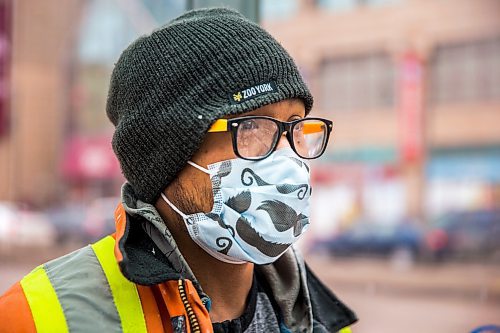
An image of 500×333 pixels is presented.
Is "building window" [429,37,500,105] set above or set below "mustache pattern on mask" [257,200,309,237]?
above

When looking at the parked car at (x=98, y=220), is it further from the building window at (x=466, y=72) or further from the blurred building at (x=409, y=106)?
the building window at (x=466, y=72)

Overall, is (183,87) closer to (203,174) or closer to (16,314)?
(203,174)

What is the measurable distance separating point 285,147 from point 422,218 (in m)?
19.3

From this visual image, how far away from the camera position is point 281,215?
1.80 m

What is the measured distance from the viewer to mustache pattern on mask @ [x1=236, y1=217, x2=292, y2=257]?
5.84ft

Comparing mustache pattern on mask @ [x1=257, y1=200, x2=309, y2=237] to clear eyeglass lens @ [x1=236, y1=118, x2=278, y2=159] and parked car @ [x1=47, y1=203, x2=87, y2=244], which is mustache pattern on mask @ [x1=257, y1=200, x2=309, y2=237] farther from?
parked car @ [x1=47, y1=203, x2=87, y2=244]

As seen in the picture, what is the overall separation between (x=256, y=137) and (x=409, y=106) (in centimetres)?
2022

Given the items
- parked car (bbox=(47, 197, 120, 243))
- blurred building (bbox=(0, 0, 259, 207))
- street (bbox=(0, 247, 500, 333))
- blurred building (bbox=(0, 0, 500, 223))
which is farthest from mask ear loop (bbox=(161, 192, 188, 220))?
blurred building (bbox=(0, 0, 259, 207))

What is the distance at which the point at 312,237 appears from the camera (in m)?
20.0

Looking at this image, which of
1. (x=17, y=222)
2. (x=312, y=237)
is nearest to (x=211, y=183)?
(x=312, y=237)

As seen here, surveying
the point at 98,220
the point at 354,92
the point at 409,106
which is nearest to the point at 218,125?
the point at 98,220

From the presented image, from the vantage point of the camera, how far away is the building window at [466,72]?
20312 millimetres

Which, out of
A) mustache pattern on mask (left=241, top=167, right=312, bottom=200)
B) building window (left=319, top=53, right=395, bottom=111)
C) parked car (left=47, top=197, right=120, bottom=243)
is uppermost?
building window (left=319, top=53, right=395, bottom=111)

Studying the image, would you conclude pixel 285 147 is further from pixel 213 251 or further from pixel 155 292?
Answer: pixel 155 292
